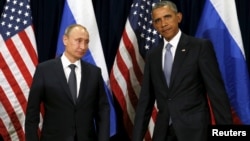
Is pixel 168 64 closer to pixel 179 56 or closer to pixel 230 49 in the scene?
pixel 179 56

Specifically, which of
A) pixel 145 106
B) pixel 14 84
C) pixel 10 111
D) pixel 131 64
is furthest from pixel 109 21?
pixel 145 106

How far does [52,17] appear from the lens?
3768mm

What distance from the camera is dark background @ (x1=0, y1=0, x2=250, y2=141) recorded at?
3713mm

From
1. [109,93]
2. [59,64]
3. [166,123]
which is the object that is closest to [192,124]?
[166,123]

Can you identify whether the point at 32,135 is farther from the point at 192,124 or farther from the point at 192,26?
the point at 192,26

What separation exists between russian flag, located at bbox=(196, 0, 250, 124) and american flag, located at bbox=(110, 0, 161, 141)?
1.45 feet

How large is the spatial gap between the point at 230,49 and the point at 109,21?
1.08 meters

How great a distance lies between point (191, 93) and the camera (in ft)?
8.21

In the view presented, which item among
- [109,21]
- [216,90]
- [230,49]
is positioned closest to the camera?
[216,90]

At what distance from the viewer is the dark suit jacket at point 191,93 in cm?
248

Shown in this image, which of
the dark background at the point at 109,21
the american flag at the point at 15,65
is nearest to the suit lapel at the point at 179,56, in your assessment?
the dark background at the point at 109,21

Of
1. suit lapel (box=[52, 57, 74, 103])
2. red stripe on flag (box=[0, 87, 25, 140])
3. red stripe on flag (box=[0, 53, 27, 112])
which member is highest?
suit lapel (box=[52, 57, 74, 103])

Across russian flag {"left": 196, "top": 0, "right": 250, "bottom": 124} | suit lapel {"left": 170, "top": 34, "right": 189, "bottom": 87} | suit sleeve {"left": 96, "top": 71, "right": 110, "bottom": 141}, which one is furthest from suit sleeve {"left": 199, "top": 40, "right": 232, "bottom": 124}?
russian flag {"left": 196, "top": 0, "right": 250, "bottom": 124}

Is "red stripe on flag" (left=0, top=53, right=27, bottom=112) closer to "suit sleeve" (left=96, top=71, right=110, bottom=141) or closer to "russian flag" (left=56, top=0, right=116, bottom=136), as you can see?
"russian flag" (left=56, top=0, right=116, bottom=136)
